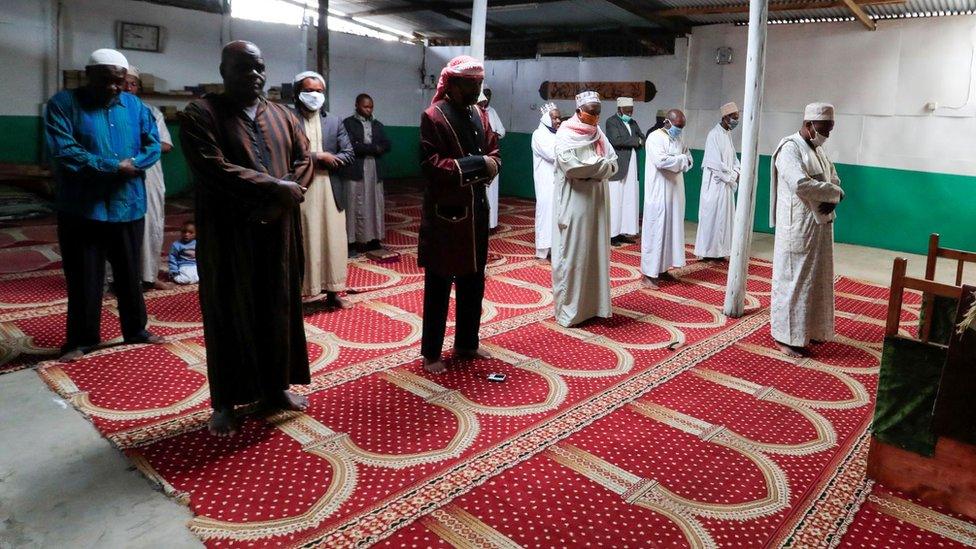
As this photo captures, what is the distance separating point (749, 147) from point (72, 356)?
Answer: 4051mm

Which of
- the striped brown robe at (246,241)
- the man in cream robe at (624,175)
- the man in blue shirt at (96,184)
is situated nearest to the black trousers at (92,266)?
the man in blue shirt at (96,184)

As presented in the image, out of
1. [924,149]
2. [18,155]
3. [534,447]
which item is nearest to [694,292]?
[534,447]

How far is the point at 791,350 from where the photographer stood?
392 cm

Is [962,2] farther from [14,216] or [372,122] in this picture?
[14,216]

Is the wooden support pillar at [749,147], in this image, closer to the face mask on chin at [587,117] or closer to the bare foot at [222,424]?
the face mask on chin at [587,117]

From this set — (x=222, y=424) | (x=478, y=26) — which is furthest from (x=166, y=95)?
(x=222, y=424)

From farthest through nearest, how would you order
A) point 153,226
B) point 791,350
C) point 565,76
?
point 565,76, point 153,226, point 791,350

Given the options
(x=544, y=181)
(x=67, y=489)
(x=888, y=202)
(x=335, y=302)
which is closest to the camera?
(x=67, y=489)

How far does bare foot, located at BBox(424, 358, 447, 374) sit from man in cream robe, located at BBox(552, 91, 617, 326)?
44.2 inches

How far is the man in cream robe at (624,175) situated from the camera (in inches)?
280

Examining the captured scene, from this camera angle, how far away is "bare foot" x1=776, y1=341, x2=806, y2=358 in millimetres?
3890

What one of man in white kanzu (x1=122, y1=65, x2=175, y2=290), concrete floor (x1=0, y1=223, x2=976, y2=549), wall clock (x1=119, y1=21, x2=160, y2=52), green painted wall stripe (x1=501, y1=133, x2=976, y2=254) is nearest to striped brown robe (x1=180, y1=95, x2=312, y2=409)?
concrete floor (x1=0, y1=223, x2=976, y2=549)

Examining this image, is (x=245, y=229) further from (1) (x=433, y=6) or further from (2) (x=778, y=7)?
(1) (x=433, y=6)

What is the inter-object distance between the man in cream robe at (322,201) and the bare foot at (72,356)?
4.30ft
